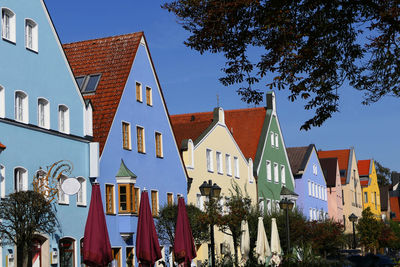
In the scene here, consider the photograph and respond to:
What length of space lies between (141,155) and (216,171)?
30.0 ft

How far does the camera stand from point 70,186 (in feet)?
88.3

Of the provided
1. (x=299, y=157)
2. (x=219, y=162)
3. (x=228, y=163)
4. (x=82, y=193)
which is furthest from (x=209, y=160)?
(x=299, y=157)

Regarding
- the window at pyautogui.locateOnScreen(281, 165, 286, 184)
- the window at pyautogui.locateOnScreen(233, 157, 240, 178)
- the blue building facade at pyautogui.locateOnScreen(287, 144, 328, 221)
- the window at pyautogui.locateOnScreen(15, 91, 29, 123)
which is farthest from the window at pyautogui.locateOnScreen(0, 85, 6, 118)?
the blue building facade at pyautogui.locateOnScreen(287, 144, 328, 221)

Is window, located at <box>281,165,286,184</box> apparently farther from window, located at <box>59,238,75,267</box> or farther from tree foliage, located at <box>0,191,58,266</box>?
tree foliage, located at <box>0,191,58,266</box>

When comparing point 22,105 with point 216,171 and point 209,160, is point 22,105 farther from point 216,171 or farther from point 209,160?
point 216,171

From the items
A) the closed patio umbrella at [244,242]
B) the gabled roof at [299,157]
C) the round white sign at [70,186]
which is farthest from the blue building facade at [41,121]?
the gabled roof at [299,157]

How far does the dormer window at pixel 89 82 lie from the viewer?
33.8m

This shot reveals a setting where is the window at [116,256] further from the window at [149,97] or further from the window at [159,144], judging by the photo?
the window at [149,97]

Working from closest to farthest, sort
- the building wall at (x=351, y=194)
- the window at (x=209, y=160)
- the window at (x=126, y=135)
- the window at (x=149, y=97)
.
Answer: the window at (x=126, y=135) → the window at (x=149, y=97) → the window at (x=209, y=160) → the building wall at (x=351, y=194)

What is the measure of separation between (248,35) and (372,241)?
58.1m

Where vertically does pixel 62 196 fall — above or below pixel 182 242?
above

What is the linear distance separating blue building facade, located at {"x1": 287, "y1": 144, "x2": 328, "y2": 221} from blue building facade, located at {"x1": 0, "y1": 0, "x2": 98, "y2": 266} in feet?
102

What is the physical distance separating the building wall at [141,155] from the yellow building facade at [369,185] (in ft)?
182

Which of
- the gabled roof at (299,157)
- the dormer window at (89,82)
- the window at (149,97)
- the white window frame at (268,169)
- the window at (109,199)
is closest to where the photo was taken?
the window at (109,199)
